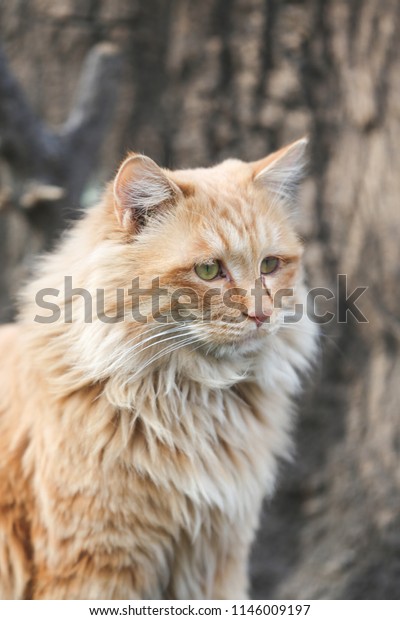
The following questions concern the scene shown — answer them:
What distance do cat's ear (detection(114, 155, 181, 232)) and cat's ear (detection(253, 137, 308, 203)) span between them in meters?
0.37

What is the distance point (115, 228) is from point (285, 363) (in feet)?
2.70

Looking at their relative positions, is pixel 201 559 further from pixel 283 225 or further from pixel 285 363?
pixel 283 225

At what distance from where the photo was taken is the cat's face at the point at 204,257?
7.83 ft

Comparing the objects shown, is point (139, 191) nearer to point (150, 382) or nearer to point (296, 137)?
point (150, 382)

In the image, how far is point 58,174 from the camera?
134 inches

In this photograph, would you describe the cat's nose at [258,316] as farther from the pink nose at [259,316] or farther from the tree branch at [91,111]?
the tree branch at [91,111]

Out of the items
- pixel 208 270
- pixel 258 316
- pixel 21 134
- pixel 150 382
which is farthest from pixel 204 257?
pixel 21 134

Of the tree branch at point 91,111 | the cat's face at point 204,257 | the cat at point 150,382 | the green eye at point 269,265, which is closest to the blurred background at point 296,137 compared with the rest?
the tree branch at point 91,111

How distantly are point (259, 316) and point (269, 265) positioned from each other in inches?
10.5

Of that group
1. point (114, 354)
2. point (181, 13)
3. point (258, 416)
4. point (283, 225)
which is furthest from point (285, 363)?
point (181, 13)

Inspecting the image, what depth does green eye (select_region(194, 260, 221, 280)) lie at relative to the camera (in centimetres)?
241

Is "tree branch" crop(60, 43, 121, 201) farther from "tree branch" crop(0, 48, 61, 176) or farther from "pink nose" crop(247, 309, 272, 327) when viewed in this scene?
"pink nose" crop(247, 309, 272, 327)

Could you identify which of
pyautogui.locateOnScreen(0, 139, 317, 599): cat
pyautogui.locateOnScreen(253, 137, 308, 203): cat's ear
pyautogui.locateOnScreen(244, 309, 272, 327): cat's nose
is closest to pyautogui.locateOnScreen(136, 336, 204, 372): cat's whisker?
pyautogui.locateOnScreen(0, 139, 317, 599): cat

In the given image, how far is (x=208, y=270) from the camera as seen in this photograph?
2.42m
